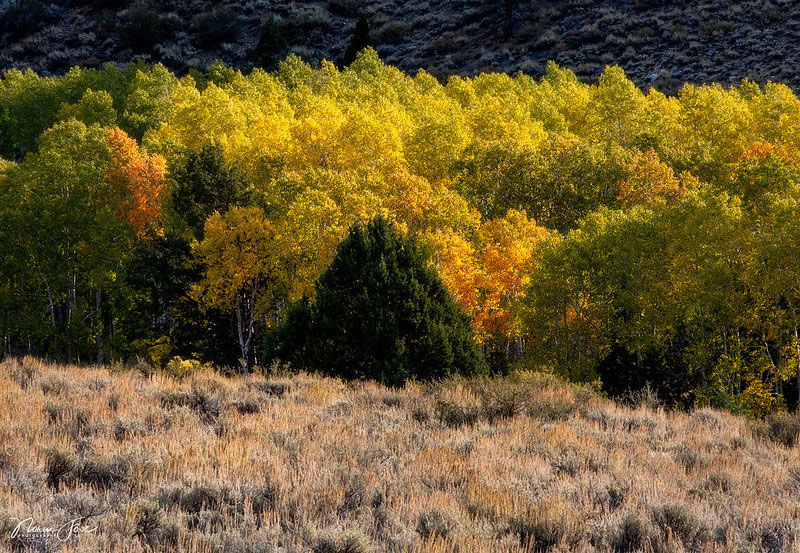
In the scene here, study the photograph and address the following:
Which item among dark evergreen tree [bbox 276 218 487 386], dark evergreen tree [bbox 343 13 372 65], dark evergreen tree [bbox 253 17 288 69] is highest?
dark evergreen tree [bbox 343 13 372 65]

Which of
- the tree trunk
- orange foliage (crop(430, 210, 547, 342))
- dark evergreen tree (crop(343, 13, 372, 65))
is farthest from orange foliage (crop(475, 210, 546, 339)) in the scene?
dark evergreen tree (crop(343, 13, 372, 65))

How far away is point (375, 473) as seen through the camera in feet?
Answer: 29.3

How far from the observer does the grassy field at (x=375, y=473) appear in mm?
7078

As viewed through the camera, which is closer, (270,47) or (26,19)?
(270,47)

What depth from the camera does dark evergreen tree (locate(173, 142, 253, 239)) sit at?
37781mm

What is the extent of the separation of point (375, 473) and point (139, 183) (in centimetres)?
4038

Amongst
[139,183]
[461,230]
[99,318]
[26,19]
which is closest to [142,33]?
[26,19]

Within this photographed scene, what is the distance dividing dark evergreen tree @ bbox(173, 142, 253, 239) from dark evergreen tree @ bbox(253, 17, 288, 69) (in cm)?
5038

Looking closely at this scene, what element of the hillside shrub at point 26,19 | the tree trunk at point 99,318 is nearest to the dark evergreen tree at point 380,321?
the tree trunk at point 99,318

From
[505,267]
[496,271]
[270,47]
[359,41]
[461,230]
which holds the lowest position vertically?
[496,271]

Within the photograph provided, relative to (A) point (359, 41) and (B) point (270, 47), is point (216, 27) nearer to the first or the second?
(A) point (359, 41)

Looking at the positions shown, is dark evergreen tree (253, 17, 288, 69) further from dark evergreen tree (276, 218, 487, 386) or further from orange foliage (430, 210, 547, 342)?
dark evergreen tree (276, 218, 487, 386)

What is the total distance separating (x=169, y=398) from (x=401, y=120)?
38.9 m

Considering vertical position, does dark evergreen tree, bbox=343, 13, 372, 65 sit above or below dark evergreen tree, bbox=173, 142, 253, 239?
above
